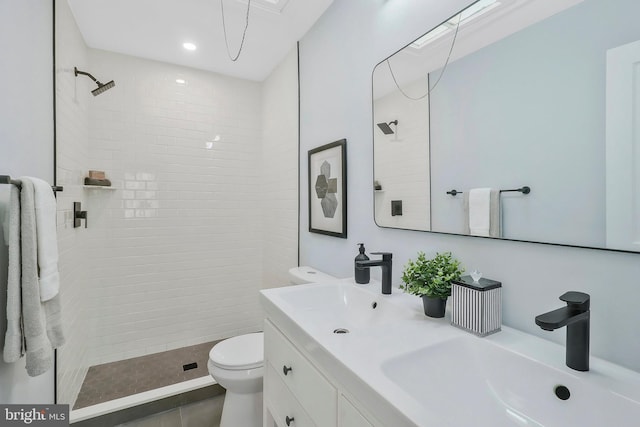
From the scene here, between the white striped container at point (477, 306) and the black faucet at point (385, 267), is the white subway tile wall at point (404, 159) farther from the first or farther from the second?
the white striped container at point (477, 306)

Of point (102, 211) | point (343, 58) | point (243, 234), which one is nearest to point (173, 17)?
point (343, 58)

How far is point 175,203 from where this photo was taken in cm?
278

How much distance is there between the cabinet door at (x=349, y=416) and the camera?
2.29 feet

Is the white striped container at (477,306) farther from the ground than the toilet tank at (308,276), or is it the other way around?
the white striped container at (477,306)

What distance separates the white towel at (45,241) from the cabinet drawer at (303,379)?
82 cm

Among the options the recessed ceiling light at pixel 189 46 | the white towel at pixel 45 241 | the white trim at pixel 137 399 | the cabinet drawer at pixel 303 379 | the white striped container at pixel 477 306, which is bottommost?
the white trim at pixel 137 399

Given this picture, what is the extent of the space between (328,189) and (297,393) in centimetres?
124

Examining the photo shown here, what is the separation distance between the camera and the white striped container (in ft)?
2.93

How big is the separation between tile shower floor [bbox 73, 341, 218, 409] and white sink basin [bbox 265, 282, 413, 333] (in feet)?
4.85

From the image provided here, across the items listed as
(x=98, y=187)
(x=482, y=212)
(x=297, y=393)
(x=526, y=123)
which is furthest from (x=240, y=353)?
(x=526, y=123)

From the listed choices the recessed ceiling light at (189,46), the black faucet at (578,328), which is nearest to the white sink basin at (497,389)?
the black faucet at (578,328)

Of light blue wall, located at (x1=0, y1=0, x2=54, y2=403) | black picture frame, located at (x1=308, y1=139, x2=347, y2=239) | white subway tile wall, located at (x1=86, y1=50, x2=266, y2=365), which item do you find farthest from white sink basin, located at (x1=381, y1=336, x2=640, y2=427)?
white subway tile wall, located at (x1=86, y1=50, x2=266, y2=365)

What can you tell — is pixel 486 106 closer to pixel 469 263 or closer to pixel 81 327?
pixel 469 263

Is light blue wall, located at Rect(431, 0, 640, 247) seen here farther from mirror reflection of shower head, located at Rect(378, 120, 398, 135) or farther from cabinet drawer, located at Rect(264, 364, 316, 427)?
cabinet drawer, located at Rect(264, 364, 316, 427)
